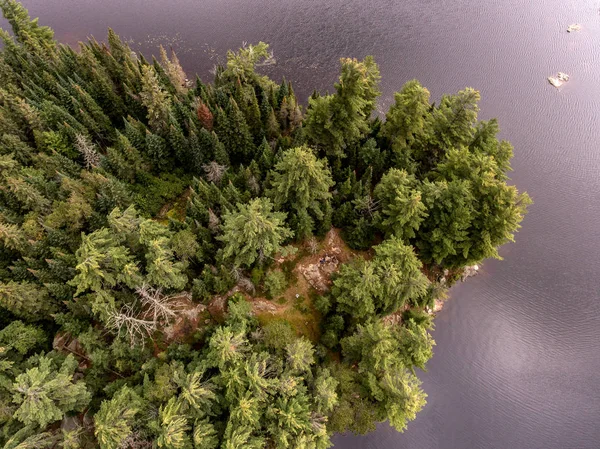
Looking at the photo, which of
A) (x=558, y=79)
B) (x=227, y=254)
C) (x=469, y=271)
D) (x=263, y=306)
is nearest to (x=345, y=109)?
(x=227, y=254)

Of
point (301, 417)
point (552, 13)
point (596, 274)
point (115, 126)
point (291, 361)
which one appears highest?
point (552, 13)

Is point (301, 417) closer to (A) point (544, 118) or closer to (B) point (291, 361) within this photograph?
(B) point (291, 361)

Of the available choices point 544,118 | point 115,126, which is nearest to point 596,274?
point 544,118

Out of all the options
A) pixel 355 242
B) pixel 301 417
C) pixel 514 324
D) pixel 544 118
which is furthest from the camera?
pixel 544 118

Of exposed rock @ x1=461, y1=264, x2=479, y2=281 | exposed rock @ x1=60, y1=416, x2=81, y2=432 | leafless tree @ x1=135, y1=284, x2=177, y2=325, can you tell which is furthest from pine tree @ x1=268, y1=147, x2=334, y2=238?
exposed rock @ x1=60, y1=416, x2=81, y2=432

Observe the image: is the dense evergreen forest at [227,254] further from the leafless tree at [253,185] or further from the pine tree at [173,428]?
the leafless tree at [253,185]
